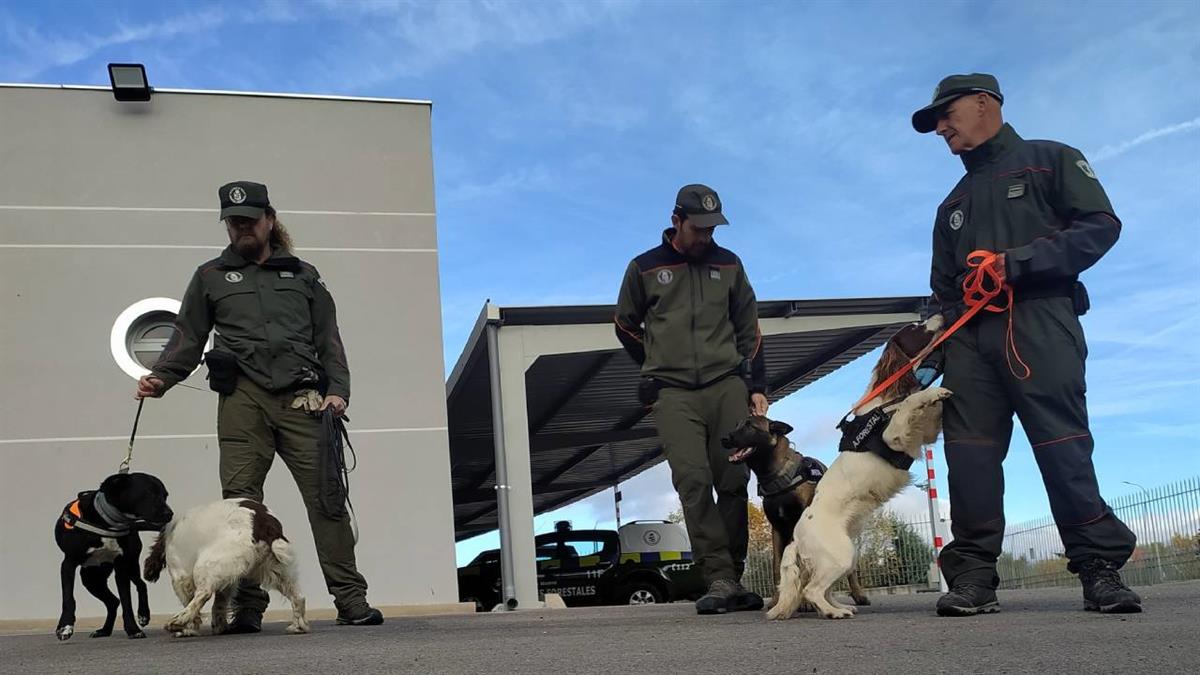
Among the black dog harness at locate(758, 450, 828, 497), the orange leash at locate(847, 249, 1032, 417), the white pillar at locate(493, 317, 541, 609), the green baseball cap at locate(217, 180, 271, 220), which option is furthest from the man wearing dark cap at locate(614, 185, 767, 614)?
the white pillar at locate(493, 317, 541, 609)

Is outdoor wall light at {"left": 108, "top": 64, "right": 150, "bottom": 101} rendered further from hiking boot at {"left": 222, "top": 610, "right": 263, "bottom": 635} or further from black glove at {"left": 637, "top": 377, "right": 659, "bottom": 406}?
hiking boot at {"left": 222, "top": 610, "right": 263, "bottom": 635}

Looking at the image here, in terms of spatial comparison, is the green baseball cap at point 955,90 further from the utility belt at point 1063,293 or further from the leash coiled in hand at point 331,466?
the leash coiled in hand at point 331,466

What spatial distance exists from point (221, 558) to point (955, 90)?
→ 135 inches

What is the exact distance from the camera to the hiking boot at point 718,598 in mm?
5586

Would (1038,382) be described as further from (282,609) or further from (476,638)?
(282,609)

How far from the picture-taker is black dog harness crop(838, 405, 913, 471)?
455cm

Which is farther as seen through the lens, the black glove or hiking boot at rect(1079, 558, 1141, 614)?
the black glove

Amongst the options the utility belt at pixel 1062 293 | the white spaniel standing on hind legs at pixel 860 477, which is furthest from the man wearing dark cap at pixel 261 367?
the utility belt at pixel 1062 293

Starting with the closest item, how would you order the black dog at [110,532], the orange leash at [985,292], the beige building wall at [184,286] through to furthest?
1. the orange leash at [985,292]
2. the black dog at [110,532]
3. the beige building wall at [184,286]

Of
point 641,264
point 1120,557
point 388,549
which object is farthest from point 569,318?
point 1120,557

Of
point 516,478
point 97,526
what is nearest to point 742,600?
point 97,526

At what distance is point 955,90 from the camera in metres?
4.52

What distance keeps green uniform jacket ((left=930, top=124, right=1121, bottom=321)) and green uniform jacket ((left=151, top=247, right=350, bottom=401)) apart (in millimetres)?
2816

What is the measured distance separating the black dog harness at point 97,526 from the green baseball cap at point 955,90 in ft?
12.2
